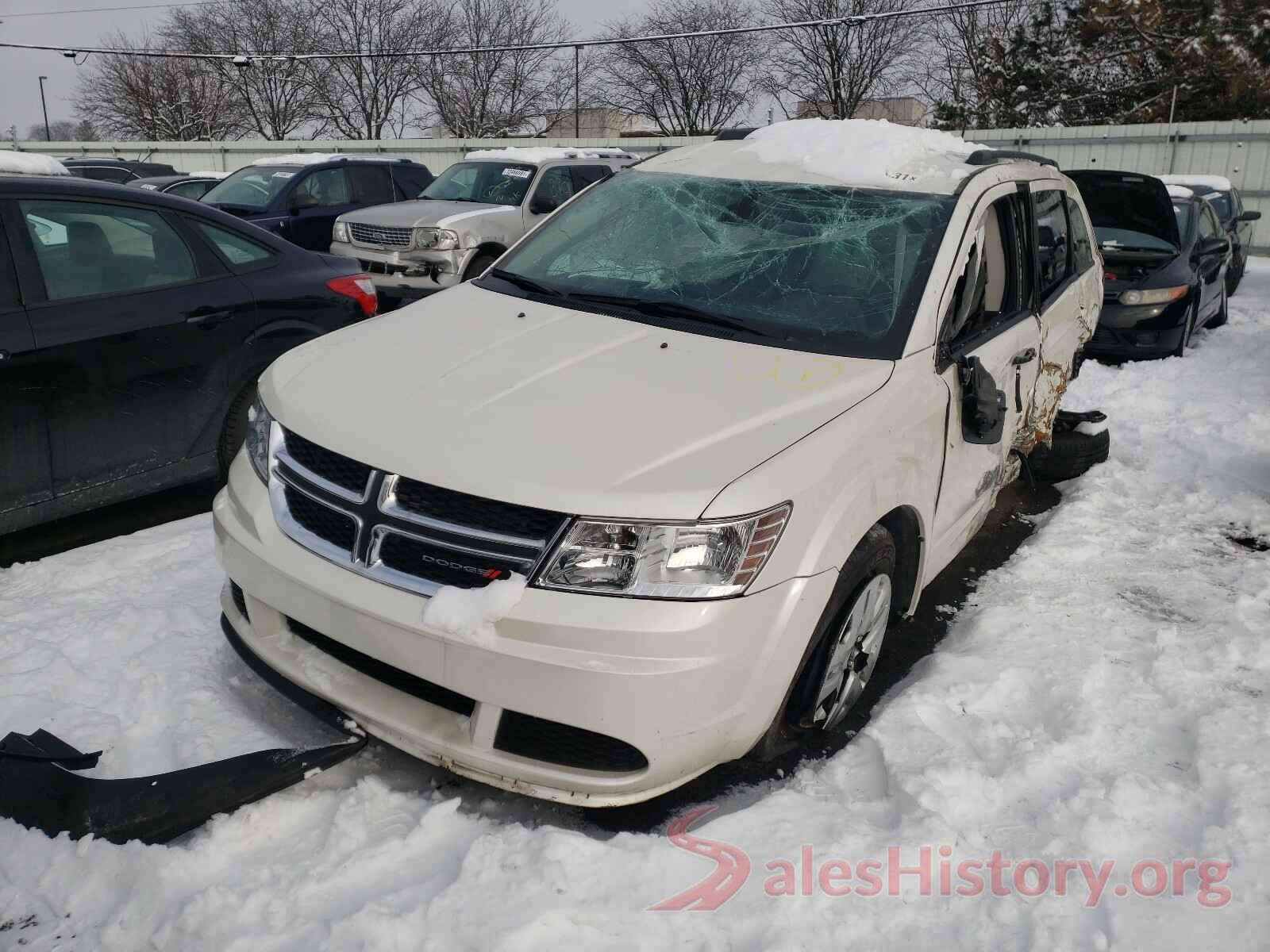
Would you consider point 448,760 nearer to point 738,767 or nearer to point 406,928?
point 406,928

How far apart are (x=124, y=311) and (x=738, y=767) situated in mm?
3265

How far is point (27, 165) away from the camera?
451 cm

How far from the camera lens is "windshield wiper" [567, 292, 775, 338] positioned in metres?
3.31

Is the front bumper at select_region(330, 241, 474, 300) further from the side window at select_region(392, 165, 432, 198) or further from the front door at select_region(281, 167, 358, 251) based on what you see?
the side window at select_region(392, 165, 432, 198)

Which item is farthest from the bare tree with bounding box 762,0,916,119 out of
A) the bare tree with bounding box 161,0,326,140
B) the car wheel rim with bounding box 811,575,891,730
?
the car wheel rim with bounding box 811,575,891,730

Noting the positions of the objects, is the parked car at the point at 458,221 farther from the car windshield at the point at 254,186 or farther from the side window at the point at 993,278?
the side window at the point at 993,278

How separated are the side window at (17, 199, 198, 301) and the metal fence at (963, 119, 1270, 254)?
879 inches

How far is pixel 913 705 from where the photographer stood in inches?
126

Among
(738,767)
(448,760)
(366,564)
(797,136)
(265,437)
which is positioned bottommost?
(738,767)

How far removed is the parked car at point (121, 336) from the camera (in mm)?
4039

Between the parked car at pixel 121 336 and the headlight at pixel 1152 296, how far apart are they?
23.6 ft

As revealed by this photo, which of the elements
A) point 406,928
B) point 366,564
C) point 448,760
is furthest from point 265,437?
point 406,928

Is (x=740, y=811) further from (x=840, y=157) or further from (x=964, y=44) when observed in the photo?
(x=964, y=44)

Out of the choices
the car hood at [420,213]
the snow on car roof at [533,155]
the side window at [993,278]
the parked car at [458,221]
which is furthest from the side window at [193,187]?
the side window at [993,278]
